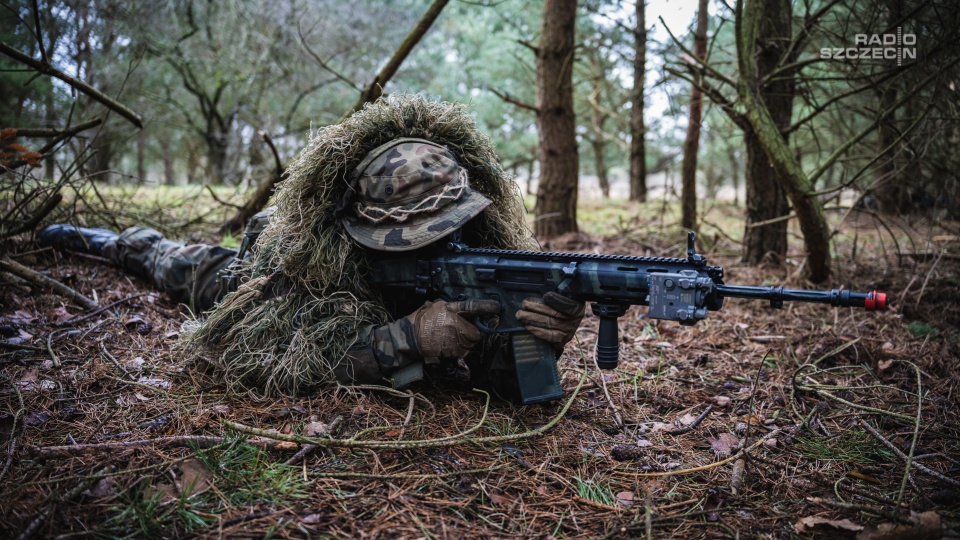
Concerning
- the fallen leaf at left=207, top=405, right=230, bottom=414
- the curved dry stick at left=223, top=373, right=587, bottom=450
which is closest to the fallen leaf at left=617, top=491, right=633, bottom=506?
the curved dry stick at left=223, top=373, right=587, bottom=450

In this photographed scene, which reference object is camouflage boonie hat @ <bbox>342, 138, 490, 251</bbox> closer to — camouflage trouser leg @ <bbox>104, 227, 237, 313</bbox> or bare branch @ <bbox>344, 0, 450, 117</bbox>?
camouflage trouser leg @ <bbox>104, 227, 237, 313</bbox>

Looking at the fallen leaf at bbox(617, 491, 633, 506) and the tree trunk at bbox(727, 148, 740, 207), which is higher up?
the tree trunk at bbox(727, 148, 740, 207)

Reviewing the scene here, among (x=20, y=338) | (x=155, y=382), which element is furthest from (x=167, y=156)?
(x=155, y=382)

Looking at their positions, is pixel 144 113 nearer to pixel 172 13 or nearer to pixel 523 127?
pixel 172 13

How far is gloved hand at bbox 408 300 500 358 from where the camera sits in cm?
272

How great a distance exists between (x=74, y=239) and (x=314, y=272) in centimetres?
302

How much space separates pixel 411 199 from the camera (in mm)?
2844

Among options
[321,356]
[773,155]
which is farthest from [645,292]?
[773,155]

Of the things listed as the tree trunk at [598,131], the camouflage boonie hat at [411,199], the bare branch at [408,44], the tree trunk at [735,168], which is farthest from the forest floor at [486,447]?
the tree trunk at [735,168]

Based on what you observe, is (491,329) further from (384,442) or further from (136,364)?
(136,364)

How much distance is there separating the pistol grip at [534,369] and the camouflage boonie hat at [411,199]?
640 mm

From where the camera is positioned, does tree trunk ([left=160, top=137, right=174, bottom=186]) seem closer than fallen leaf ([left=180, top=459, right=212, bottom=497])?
No

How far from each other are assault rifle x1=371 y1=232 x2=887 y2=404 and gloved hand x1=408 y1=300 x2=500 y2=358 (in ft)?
0.22

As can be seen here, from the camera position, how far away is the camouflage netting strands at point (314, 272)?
2840mm
